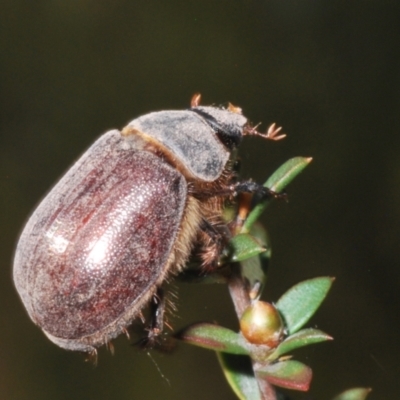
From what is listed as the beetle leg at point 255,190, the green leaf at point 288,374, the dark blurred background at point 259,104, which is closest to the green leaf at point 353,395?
the green leaf at point 288,374

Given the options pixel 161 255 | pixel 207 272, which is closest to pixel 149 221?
pixel 161 255

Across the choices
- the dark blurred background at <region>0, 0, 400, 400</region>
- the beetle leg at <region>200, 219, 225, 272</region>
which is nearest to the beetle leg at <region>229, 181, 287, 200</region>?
the beetle leg at <region>200, 219, 225, 272</region>

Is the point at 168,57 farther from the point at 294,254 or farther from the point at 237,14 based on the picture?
the point at 294,254

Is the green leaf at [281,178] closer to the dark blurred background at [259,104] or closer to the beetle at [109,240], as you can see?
the beetle at [109,240]

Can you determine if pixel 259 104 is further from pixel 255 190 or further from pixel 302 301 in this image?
pixel 302 301

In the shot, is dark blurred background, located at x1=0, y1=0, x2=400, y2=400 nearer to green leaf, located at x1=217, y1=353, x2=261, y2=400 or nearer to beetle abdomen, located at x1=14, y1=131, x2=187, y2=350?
beetle abdomen, located at x1=14, y1=131, x2=187, y2=350

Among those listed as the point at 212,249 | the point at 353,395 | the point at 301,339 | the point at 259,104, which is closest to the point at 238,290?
the point at 212,249
